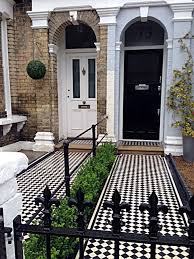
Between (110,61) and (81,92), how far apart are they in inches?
58.6

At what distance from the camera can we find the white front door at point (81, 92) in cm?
632

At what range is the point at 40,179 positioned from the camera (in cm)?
401

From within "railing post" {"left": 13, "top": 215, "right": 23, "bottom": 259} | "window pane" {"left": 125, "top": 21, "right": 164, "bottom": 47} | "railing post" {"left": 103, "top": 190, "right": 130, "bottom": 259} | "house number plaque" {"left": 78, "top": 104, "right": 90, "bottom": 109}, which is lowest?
"railing post" {"left": 13, "top": 215, "right": 23, "bottom": 259}

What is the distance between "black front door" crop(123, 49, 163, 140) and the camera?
5.95 m

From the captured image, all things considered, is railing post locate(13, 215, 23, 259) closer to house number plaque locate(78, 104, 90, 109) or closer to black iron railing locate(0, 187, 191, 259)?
black iron railing locate(0, 187, 191, 259)

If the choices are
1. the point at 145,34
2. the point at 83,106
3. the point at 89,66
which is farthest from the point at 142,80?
the point at 83,106

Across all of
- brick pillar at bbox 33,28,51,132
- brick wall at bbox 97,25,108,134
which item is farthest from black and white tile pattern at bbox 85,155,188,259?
brick pillar at bbox 33,28,51,132

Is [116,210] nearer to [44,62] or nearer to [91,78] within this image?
[44,62]

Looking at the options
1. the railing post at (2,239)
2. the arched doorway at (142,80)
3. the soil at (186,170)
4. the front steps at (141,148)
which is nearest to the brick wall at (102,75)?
the front steps at (141,148)

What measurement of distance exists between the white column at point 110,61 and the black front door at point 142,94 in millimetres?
944

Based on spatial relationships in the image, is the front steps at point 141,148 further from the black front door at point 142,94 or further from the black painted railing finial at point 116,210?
the black painted railing finial at point 116,210

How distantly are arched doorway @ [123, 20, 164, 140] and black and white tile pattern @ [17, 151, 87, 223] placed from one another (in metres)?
1.73

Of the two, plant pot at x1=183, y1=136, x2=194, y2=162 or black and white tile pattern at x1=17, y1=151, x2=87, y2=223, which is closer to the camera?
black and white tile pattern at x1=17, y1=151, x2=87, y2=223

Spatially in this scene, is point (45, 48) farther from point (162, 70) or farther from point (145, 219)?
point (145, 219)
